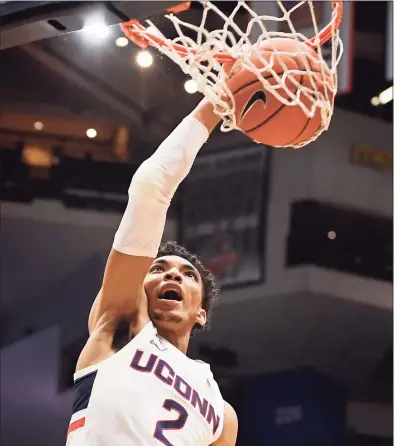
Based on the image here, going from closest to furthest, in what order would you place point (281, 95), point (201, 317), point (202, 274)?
point (281, 95) < point (201, 317) < point (202, 274)

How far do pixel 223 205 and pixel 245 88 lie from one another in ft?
7.83

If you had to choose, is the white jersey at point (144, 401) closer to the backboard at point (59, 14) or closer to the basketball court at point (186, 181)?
the backboard at point (59, 14)

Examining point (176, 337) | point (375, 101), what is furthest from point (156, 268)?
point (375, 101)

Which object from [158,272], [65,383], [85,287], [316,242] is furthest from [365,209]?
[158,272]

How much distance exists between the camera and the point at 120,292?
6.65ft

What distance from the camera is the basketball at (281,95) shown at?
6.87ft

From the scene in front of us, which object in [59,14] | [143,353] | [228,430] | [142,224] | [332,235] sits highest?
[59,14]

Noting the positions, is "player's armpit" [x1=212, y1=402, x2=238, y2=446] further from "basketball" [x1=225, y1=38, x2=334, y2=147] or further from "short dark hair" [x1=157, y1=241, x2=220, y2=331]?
"basketball" [x1=225, y1=38, x2=334, y2=147]

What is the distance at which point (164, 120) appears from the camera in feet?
14.1

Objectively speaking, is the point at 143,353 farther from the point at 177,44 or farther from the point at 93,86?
the point at 93,86

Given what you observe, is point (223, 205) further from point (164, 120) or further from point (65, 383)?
point (65, 383)

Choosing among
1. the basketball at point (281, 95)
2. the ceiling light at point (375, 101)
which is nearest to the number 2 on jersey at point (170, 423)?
the basketball at point (281, 95)

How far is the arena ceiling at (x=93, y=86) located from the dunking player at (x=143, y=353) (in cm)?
217

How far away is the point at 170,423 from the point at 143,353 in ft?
0.59
